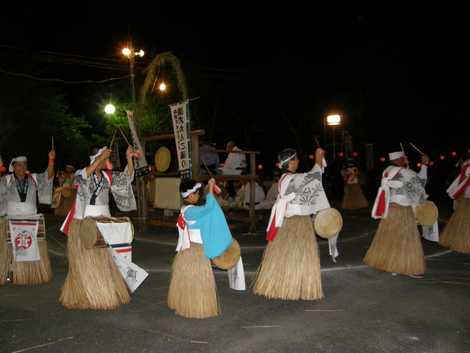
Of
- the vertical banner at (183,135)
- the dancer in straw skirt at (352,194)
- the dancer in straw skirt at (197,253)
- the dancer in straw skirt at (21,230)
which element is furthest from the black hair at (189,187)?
the dancer in straw skirt at (352,194)

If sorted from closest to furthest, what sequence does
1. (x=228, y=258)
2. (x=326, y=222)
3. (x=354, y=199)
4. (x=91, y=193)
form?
(x=228, y=258)
(x=91, y=193)
(x=326, y=222)
(x=354, y=199)

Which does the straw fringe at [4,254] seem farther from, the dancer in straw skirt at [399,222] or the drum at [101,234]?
the dancer in straw skirt at [399,222]

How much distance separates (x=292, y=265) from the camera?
5.66 meters

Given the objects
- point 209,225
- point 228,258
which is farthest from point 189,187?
point 228,258

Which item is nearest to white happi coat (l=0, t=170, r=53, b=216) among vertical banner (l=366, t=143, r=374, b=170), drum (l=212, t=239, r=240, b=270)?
drum (l=212, t=239, r=240, b=270)

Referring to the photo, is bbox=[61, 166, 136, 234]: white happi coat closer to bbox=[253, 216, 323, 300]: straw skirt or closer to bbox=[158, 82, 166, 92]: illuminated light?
bbox=[253, 216, 323, 300]: straw skirt

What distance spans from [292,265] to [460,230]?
4.72 metres

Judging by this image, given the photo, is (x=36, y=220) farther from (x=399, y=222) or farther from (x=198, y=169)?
(x=399, y=222)

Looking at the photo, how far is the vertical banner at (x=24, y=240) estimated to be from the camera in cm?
660

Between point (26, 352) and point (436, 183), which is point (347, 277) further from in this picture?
point (436, 183)

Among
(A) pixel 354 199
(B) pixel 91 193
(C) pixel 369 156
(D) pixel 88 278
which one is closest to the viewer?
(D) pixel 88 278

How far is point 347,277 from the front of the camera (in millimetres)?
6953

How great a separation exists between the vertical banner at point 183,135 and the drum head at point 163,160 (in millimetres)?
1379

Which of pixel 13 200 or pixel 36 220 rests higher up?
pixel 13 200
